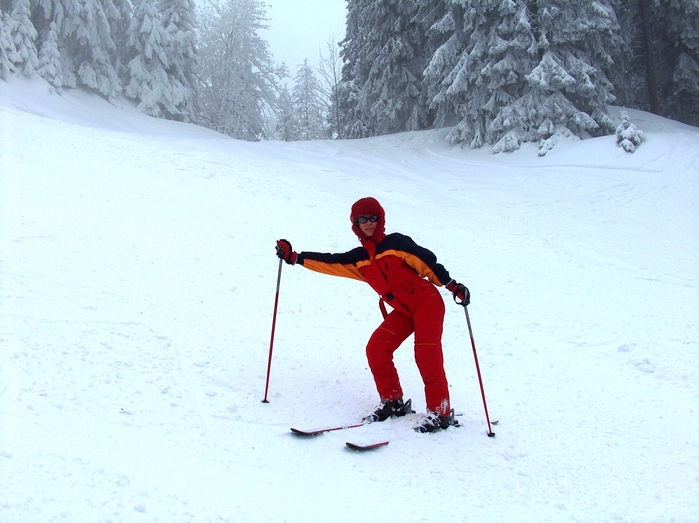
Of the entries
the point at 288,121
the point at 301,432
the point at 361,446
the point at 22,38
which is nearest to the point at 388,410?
the point at 361,446

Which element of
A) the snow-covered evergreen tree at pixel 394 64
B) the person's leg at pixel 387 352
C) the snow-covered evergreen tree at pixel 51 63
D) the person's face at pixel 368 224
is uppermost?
the snow-covered evergreen tree at pixel 394 64

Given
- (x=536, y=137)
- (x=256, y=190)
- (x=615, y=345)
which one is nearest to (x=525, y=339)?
(x=615, y=345)

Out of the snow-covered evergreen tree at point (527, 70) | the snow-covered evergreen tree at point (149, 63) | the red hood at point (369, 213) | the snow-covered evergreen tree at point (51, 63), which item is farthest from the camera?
Result: the snow-covered evergreen tree at point (149, 63)

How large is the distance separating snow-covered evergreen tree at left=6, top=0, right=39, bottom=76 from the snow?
→ 8.71 meters

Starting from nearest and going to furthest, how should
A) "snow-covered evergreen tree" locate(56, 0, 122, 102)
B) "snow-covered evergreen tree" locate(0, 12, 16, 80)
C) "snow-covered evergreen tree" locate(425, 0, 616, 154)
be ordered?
"snow-covered evergreen tree" locate(425, 0, 616, 154)
"snow-covered evergreen tree" locate(0, 12, 16, 80)
"snow-covered evergreen tree" locate(56, 0, 122, 102)

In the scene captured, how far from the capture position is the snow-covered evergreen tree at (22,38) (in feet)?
63.8

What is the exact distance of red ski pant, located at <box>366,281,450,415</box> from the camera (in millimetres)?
4164

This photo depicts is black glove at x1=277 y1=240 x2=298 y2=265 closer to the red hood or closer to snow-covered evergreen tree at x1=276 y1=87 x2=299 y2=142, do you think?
the red hood

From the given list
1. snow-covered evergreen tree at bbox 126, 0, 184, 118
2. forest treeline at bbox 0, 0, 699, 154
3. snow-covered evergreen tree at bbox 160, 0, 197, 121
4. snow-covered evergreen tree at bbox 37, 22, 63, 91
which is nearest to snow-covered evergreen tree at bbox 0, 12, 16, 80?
forest treeline at bbox 0, 0, 699, 154

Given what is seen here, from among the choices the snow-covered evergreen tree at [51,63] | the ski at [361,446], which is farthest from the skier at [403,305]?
the snow-covered evergreen tree at [51,63]

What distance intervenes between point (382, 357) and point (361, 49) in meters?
23.1

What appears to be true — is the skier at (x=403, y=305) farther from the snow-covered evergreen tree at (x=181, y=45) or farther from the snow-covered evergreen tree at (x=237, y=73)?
the snow-covered evergreen tree at (x=237, y=73)

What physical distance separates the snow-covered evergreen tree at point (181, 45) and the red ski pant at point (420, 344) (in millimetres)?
24106

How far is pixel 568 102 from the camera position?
1620 cm
